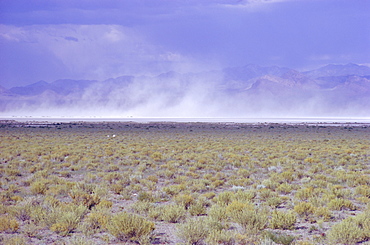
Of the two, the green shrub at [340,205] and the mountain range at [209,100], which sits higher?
the mountain range at [209,100]

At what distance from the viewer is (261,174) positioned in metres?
14.6

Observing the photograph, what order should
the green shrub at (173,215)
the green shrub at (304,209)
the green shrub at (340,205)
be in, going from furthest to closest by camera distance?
the green shrub at (340,205) → the green shrub at (304,209) → the green shrub at (173,215)

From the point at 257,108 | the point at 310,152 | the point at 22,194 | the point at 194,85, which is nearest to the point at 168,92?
the point at 194,85

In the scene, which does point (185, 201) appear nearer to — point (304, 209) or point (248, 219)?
point (248, 219)

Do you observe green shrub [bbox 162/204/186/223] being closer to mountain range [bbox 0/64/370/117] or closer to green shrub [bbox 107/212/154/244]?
green shrub [bbox 107/212/154/244]

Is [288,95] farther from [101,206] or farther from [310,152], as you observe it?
[101,206]

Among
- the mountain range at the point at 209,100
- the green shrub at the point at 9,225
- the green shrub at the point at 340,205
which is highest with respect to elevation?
the mountain range at the point at 209,100

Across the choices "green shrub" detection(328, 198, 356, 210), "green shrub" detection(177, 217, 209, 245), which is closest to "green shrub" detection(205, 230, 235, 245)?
"green shrub" detection(177, 217, 209, 245)

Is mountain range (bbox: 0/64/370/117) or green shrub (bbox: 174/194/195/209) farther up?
mountain range (bbox: 0/64/370/117)

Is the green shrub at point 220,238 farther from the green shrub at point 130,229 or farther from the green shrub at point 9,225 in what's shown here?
the green shrub at point 9,225

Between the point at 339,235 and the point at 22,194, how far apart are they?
8.14 metres

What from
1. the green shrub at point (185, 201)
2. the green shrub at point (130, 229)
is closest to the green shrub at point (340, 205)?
the green shrub at point (185, 201)

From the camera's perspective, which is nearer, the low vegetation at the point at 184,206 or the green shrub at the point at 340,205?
the low vegetation at the point at 184,206

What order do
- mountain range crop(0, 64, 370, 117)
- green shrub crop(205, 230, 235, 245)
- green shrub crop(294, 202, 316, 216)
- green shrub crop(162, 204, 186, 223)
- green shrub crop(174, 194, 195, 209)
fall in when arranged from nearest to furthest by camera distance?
green shrub crop(205, 230, 235, 245) < green shrub crop(162, 204, 186, 223) < green shrub crop(294, 202, 316, 216) < green shrub crop(174, 194, 195, 209) < mountain range crop(0, 64, 370, 117)
